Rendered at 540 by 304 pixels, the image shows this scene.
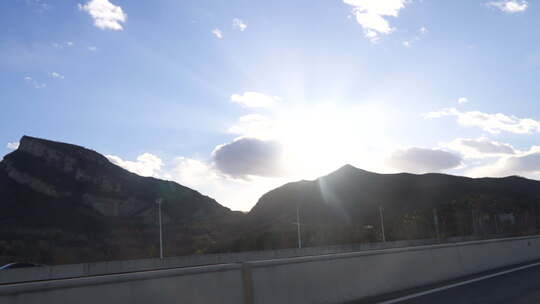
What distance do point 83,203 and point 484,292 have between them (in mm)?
100352

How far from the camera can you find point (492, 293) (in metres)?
10.3

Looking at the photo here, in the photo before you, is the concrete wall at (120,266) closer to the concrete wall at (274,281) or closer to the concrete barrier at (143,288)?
the concrete wall at (274,281)

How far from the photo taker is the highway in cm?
945

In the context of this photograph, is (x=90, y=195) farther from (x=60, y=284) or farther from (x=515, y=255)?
(x=60, y=284)

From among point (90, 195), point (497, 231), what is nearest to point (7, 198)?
point (90, 195)

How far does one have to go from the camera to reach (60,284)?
19.8 ft

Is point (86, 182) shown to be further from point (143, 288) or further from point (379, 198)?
point (143, 288)

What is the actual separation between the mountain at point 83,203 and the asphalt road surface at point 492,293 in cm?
6818

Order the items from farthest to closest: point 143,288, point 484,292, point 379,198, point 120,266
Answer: point 379,198, point 120,266, point 484,292, point 143,288

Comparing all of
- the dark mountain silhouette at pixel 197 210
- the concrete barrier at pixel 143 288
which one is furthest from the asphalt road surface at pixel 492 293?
the dark mountain silhouette at pixel 197 210

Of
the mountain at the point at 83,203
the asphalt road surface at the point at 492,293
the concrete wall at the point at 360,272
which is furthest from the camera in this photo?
the mountain at the point at 83,203

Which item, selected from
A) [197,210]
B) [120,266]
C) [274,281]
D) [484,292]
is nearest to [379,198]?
[197,210]

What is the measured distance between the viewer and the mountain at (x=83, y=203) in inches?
3408

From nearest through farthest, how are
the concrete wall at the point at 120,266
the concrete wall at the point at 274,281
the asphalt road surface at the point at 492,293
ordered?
the concrete wall at the point at 274,281
the asphalt road surface at the point at 492,293
the concrete wall at the point at 120,266
